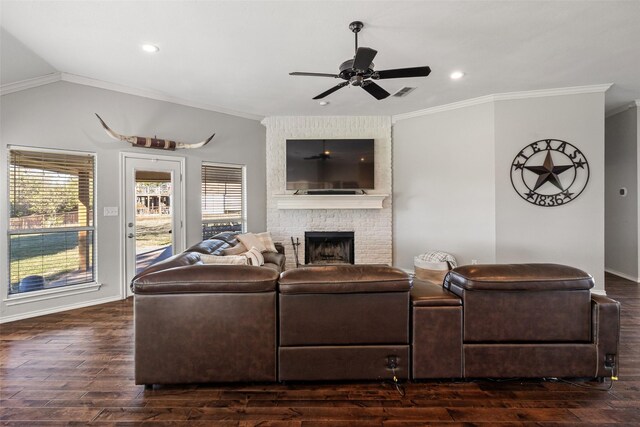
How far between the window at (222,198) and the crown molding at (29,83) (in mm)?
1948

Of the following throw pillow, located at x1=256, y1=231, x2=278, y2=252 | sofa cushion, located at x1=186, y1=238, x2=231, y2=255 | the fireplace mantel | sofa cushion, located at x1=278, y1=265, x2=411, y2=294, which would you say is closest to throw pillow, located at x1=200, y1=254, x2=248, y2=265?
sofa cushion, located at x1=186, y1=238, x2=231, y2=255

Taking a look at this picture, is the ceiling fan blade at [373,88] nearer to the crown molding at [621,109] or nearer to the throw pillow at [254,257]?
the throw pillow at [254,257]

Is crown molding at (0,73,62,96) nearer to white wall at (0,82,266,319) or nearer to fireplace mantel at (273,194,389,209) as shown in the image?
white wall at (0,82,266,319)

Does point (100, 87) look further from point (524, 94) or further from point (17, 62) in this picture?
point (524, 94)

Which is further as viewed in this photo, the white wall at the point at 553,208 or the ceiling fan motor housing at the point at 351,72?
the white wall at the point at 553,208

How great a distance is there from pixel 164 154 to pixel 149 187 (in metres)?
0.53

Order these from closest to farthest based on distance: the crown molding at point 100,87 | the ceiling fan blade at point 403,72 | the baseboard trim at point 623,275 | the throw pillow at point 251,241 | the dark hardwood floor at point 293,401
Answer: the dark hardwood floor at point 293,401 → the ceiling fan blade at point 403,72 → the crown molding at point 100,87 → the throw pillow at point 251,241 → the baseboard trim at point 623,275

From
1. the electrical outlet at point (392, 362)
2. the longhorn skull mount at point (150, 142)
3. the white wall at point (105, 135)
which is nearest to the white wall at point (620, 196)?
the electrical outlet at point (392, 362)

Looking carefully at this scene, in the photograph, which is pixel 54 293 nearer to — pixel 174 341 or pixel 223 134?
pixel 174 341

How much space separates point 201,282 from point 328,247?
3676 mm

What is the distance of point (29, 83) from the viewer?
10.7 feet

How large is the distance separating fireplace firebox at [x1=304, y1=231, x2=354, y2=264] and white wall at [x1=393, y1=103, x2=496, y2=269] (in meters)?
0.85

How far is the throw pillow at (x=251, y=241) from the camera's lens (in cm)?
410

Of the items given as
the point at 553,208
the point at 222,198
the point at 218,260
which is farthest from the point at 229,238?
the point at 553,208
